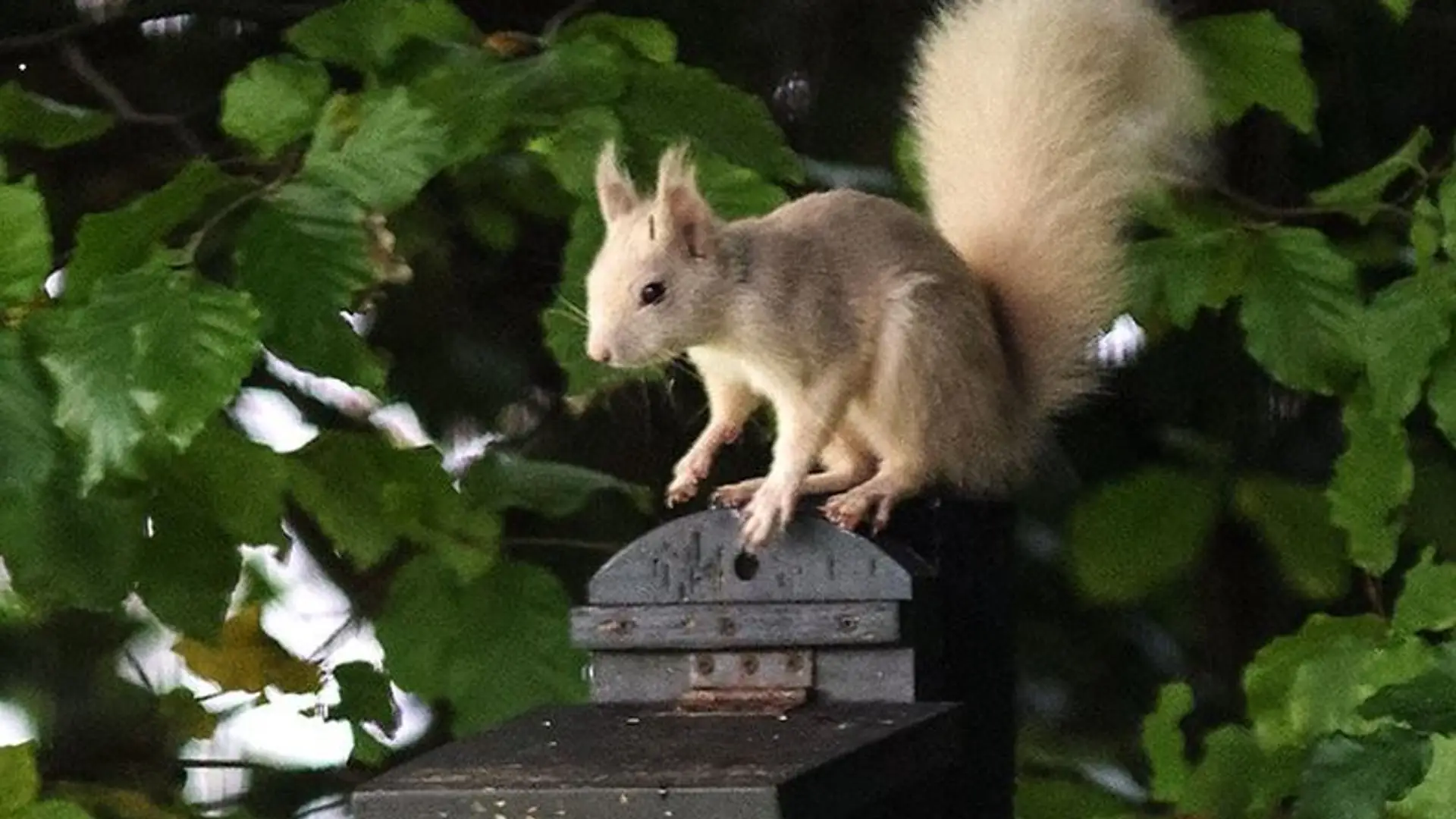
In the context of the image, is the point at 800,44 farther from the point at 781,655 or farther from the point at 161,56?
the point at 781,655

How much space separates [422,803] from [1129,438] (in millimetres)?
1275

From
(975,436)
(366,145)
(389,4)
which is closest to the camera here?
(975,436)

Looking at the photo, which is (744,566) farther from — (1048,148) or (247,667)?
(247,667)

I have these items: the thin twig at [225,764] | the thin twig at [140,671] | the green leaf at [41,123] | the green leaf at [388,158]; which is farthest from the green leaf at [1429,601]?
the thin twig at [140,671]

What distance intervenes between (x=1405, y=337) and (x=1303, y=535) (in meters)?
0.45

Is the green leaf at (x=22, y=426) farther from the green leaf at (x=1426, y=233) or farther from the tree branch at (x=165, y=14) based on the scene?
the green leaf at (x=1426, y=233)

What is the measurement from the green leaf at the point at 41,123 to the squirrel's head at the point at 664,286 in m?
0.51

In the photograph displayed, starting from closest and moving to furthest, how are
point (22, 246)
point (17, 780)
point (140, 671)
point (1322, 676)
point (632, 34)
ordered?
point (22, 246)
point (17, 780)
point (1322, 676)
point (632, 34)
point (140, 671)

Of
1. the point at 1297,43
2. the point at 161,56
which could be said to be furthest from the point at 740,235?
the point at 161,56

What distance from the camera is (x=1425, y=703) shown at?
105cm

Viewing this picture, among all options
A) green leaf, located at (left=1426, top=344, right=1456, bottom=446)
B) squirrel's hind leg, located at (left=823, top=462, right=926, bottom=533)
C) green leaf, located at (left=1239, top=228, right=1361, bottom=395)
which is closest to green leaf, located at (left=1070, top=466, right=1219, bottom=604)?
green leaf, located at (left=1239, top=228, right=1361, bottom=395)

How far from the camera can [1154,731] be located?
4.53ft

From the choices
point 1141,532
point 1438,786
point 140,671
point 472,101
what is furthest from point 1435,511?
point 140,671

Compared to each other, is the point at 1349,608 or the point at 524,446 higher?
the point at 524,446
